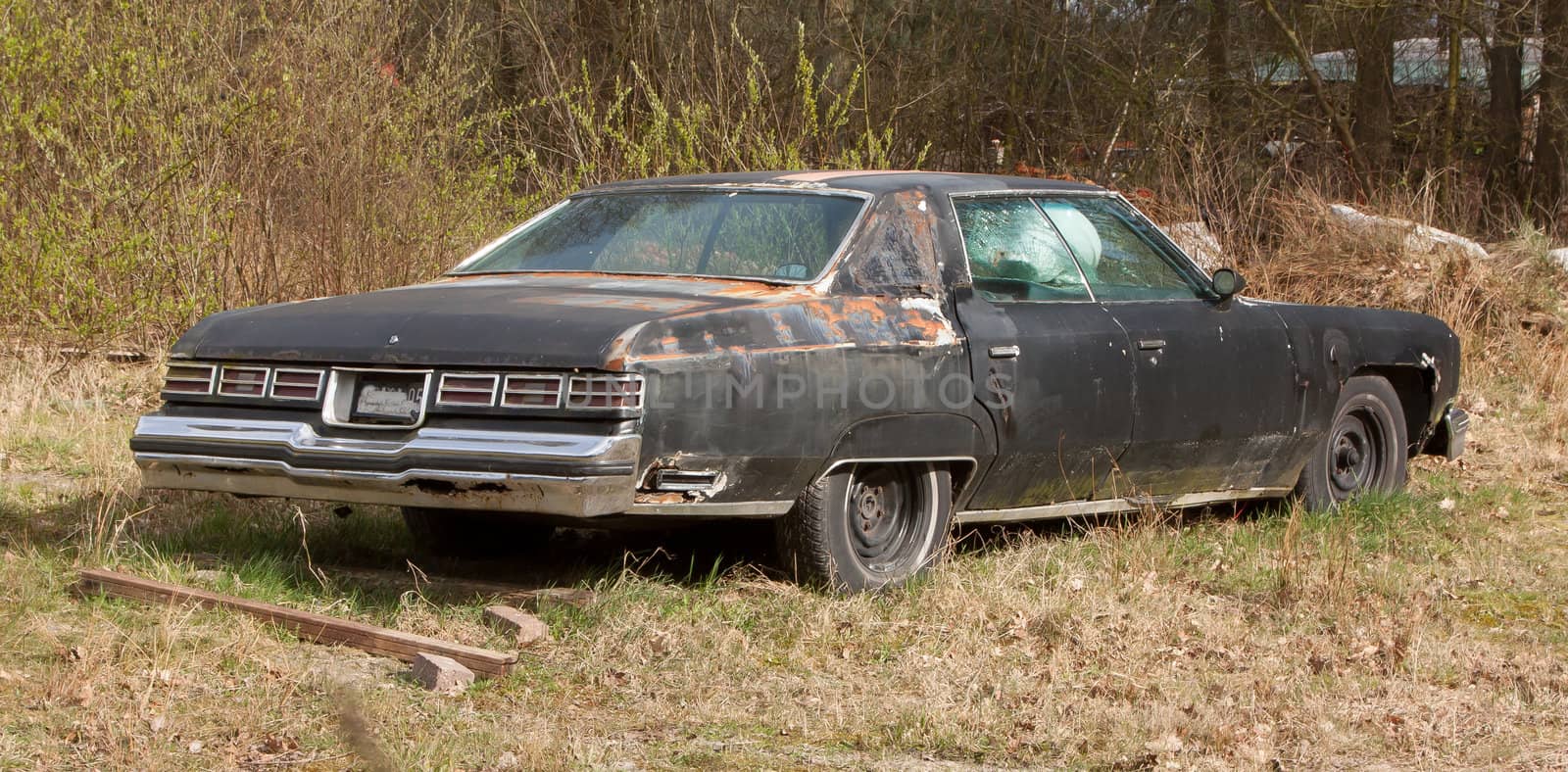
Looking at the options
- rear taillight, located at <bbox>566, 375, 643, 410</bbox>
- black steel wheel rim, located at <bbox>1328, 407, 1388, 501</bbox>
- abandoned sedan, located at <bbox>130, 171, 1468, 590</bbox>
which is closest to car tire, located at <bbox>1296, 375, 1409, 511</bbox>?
black steel wheel rim, located at <bbox>1328, 407, 1388, 501</bbox>

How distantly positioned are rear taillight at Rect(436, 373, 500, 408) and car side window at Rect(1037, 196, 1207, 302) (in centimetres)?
238

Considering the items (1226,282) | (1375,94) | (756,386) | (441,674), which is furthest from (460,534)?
(1375,94)

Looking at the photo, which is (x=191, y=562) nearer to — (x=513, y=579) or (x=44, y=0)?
(x=513, y=579)

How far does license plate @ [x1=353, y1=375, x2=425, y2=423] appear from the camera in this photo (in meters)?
4.73

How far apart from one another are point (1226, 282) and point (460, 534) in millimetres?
2939

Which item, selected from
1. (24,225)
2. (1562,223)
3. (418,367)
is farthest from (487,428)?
(1562,223)

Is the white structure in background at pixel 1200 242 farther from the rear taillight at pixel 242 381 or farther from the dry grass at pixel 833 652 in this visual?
the rear taillight at pixel 242 381

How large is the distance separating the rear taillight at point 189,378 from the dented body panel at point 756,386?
0.02m

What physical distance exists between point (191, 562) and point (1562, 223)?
13.3 m

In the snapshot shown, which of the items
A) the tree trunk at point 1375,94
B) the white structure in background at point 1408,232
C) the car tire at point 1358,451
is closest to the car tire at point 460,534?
the car tire at point 1358,451

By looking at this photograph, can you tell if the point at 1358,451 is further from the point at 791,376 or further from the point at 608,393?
the point at 608,393

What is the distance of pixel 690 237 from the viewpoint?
5.64 metres

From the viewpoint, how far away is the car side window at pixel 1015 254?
227 inches

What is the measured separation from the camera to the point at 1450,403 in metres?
7.77
